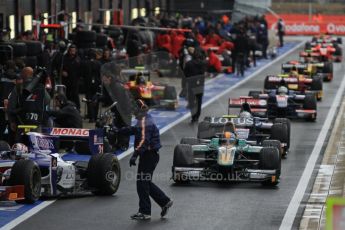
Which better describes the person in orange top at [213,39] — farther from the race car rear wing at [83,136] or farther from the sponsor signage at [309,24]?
the race car rear wing at [83,136]

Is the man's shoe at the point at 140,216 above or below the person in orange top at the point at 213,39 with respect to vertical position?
above

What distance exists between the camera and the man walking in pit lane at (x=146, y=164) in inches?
617

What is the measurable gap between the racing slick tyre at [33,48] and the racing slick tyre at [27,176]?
38.9 ft

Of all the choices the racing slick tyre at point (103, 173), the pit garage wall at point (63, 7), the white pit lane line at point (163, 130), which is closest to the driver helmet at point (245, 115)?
the white pit lane line at point (163, 130)

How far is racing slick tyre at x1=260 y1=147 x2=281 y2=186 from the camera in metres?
18.4

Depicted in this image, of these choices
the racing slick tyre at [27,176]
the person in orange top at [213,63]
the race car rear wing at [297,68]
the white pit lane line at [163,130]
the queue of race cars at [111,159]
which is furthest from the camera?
the person in orange top at [213,63]

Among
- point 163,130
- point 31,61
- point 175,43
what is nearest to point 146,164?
point 163,130

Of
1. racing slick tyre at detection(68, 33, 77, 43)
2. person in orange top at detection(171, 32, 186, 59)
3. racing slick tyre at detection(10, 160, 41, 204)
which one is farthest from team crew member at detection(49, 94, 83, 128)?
person in orange top at detection(171, 32, 186, 59)

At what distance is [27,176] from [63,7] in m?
24.1

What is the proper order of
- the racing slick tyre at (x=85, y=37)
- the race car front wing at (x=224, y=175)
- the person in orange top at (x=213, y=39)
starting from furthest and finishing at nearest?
1. the person in orange top at (x=213, y=39)
2. the racing slick tyre at (x=85, y=37)
3. the race car front wing at (x=224, y=175)

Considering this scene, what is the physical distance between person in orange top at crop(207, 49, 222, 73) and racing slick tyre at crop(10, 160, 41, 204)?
25.3 m

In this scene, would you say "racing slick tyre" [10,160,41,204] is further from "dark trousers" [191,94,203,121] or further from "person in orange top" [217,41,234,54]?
"person in orange top" [217,41,234,54]

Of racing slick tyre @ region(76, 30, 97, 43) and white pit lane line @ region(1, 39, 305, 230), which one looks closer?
white pit lane line @ region(1, 39, 305, 230)

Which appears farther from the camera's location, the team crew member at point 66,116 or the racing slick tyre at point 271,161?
the team crew member at point 66,116
